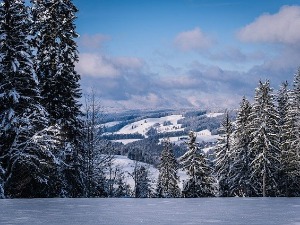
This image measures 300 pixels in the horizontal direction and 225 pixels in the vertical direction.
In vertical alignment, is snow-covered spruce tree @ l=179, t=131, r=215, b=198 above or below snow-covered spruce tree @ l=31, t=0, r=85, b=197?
below

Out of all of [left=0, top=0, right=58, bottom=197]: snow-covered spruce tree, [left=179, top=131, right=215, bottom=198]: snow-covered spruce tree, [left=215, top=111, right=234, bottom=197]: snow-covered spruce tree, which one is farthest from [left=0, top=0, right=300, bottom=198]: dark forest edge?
[left=179, top=131, right=215, bottom=198]: snow-covered spruce tree

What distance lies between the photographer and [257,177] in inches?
1425

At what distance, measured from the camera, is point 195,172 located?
38938mm

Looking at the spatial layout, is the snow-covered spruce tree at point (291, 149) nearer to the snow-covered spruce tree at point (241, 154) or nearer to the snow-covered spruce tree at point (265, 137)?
the snow-covered spruce tree at point (265, 137)

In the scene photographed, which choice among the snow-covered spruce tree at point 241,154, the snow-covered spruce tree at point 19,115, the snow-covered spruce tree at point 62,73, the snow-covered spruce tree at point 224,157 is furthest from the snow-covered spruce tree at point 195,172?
the snow-covered spruce tree at point 19,115

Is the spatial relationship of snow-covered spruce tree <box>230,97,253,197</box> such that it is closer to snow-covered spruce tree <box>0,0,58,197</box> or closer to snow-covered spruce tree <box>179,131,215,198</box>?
snow-covered spruce tree <box>179,131,215,198</box>

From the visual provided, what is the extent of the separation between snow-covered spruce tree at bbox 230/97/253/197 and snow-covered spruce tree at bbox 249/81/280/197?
5.97ft

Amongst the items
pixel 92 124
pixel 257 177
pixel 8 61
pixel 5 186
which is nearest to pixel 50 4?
pixel 8 61

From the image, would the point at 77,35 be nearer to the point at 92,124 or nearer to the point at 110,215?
the point at 92,124

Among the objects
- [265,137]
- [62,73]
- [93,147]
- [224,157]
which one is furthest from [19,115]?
[224,157]

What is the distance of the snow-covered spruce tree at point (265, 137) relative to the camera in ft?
110

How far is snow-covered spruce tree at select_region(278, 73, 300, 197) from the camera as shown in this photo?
33134 mm

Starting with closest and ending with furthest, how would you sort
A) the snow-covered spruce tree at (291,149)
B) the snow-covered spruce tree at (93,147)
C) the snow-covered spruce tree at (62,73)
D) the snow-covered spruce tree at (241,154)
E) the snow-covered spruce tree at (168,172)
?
the snow-covered spruce tree at (62,73) → the snow-covered spruce tree at (93,147) → the snow-covered spruce tree at (291,149) → the snow-covered spruce tree at (241,154) → the snow-covered spruce tree at (168,172)

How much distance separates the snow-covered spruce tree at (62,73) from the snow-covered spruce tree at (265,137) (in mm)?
18612
